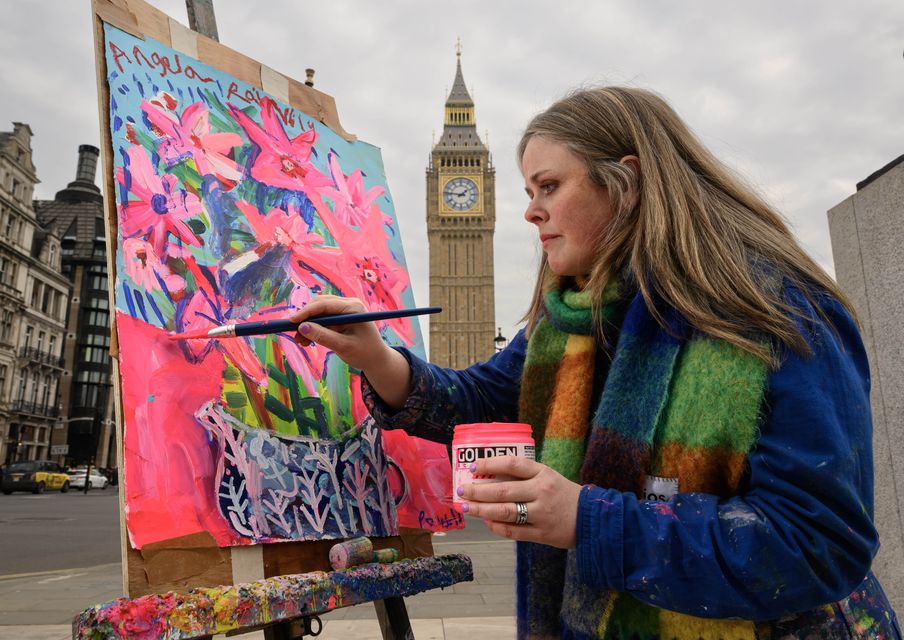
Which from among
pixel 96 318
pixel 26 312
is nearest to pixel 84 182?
pixel 96 318

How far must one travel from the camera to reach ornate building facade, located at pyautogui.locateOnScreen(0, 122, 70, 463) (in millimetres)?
25828

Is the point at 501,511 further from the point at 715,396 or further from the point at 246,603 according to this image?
the point at 246,603

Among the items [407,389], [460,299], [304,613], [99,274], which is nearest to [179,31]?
[407,389]

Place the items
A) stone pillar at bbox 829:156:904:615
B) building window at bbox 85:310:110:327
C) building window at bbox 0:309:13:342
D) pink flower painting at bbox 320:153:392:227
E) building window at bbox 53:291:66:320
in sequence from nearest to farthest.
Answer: pink flower painting at bbox 320:153:392:227 < stone pillar at bbox 829:156:904:615 < building window at bbox 0:309:13:342 < building window at bbox 53:291:66:320 < building window at bbox 85:310:110:327

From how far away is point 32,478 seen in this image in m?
20.0

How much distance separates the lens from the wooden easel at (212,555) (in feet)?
3.87

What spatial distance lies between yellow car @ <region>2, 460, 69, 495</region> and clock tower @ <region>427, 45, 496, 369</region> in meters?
32.0

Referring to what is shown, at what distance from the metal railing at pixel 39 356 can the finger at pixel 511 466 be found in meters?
33.9

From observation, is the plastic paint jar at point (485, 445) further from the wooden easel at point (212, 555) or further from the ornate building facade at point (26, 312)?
the ornate building facade at point (26, 312)

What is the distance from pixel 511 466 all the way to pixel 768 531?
0.33m

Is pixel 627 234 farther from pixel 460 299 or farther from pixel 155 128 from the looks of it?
pixel 460 299

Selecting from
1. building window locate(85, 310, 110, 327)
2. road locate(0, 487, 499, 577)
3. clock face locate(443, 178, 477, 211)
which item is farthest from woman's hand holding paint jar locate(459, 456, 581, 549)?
clock face locate(443, 178, 477, 211)

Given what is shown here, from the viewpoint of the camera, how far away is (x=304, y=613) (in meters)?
1.27

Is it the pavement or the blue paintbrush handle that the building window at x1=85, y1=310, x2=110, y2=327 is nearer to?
the pavement
